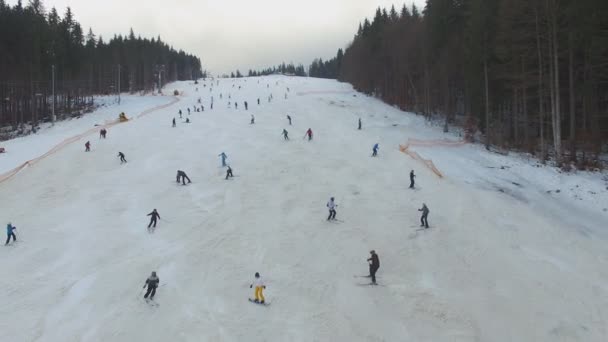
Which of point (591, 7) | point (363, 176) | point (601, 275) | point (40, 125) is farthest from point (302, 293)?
point (40, 125)

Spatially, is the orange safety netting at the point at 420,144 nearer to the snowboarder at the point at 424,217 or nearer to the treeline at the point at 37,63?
the snowboarder at the point at 424,217

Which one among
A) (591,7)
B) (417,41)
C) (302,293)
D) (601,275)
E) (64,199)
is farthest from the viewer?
(417,41)

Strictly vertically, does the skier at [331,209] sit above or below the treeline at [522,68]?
below

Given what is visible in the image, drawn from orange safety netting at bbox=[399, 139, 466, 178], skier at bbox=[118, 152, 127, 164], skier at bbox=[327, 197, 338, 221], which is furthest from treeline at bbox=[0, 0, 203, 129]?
skier at bbox=[327, 197, 338, 221]

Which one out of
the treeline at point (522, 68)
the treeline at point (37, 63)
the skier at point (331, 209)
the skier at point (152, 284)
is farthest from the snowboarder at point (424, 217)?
the treeline at point (37, 63)

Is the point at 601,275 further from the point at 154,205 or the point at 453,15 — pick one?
the point at 453,15

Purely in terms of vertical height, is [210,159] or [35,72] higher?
[35,72]

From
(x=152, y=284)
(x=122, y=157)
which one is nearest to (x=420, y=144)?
(x=122, y=157)
